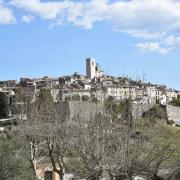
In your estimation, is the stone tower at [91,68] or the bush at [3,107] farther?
the stone tower at [91,68]

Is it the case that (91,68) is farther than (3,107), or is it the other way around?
(91,68)

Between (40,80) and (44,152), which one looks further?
(40,80)

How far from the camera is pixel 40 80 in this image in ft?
532

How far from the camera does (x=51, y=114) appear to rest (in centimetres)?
3706

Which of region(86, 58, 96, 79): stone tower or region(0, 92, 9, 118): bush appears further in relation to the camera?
region(86, 58, 96, 79): stone tower

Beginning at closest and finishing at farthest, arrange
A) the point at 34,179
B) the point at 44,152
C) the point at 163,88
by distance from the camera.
→ 1. the point at 34,179
2. the point at 44,152
3. the point at 163,88

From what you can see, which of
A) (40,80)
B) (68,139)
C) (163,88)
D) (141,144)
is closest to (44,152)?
(68,139)

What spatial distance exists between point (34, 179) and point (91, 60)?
160 m

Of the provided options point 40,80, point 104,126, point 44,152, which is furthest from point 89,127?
point 40,80

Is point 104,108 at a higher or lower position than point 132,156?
higher

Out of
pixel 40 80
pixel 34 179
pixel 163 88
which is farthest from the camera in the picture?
pixel 163 88

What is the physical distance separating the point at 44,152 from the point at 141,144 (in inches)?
588

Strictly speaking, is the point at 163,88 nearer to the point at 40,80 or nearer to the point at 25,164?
the point at 40,80

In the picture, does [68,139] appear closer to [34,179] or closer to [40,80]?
[34,179]
